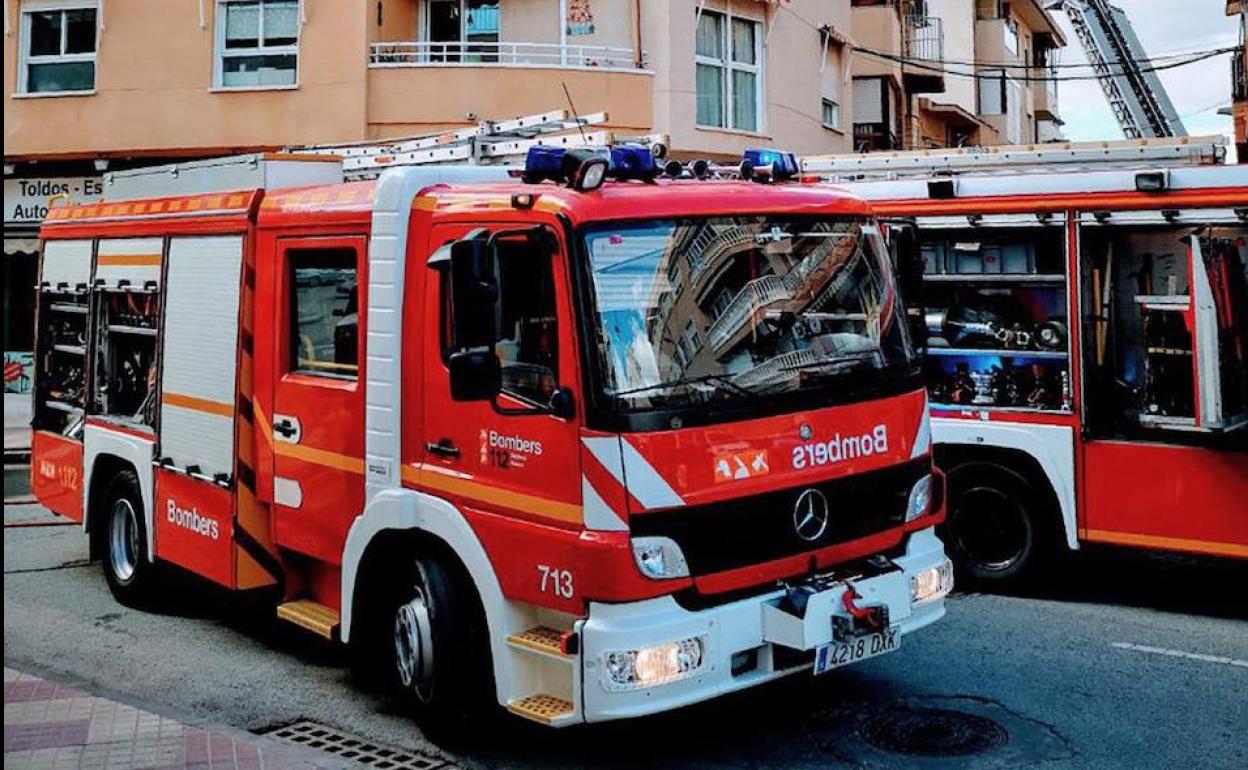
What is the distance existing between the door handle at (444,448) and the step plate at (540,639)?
2.85 ft

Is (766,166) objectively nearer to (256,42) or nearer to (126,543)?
(126,543)

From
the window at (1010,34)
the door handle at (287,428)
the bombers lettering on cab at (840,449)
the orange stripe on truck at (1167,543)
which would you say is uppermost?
the window at (1010,34)

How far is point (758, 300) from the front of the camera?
5340 millimetres

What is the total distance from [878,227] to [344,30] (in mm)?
14256

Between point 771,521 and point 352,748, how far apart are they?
2.27m

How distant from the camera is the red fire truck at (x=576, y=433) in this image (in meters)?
4.83

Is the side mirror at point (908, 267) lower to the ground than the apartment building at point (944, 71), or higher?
lower

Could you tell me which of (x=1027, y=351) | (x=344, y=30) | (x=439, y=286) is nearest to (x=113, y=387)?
(x=439, y=286)

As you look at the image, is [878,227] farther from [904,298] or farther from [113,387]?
[113,387]

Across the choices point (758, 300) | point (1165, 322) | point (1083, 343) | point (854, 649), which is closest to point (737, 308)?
point (758, 300)

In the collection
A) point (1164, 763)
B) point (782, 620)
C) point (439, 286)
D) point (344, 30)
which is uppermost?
point (344, 30)

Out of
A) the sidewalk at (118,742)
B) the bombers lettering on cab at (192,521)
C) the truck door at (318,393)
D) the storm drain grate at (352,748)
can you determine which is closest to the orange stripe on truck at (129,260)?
the bombers lettering on cab at (192,521)

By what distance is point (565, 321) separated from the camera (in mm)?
4930

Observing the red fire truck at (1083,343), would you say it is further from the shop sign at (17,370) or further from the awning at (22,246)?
the shop sign at (17,370)
